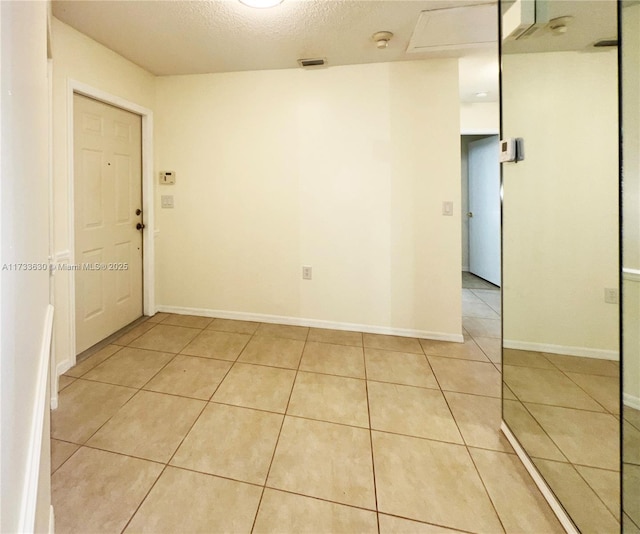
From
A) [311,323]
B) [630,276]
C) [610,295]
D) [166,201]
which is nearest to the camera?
[630,276]

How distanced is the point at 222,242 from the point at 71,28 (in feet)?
6.00

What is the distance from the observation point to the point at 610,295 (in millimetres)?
1113

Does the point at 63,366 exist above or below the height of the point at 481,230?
below

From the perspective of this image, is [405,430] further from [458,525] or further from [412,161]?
[412,161]

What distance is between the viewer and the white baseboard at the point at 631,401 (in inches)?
38.8

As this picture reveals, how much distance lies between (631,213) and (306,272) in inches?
88.7

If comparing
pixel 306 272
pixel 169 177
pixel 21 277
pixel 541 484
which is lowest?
pixel 541 484

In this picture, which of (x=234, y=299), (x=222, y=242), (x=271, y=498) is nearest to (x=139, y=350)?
(x=234, y=299)

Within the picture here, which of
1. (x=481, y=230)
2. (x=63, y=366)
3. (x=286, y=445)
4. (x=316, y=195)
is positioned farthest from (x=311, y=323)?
(x=481, y=230)

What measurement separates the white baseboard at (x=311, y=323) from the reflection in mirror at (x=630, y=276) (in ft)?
5.61

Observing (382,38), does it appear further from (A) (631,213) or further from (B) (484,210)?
(B) (484,210)

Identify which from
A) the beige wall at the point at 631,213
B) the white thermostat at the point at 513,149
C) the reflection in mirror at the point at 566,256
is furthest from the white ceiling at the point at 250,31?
the beige wall at the point at 631,213

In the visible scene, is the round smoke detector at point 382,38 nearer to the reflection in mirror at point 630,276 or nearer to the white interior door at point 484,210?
the reflection in mirror at point 630,276

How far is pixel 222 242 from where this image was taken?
3.10 m
